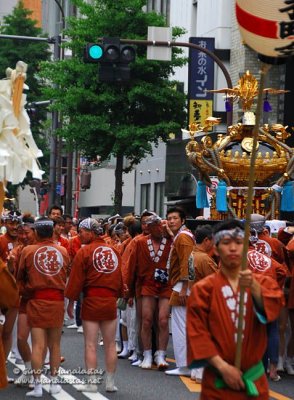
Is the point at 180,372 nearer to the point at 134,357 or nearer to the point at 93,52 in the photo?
the point at 134,357

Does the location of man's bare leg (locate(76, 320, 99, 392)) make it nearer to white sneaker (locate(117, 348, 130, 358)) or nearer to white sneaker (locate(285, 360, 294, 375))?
white sneaker (locate(285, 360, 294, 375))

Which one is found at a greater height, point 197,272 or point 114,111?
point 114,111

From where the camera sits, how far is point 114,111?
33.7 m

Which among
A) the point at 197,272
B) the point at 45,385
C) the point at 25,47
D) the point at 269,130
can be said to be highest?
the point at 25,47

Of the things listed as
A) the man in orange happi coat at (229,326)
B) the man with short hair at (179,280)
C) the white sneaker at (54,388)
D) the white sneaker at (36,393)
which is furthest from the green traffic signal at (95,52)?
the man in orange happi coat at (229,326)

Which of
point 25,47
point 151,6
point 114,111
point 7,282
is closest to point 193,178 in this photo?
point 114,111

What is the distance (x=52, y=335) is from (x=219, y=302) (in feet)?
17.6

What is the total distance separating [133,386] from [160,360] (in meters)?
1.78

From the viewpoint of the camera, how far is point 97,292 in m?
13.1

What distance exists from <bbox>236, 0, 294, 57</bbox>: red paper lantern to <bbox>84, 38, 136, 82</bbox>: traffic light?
1272 centimetres

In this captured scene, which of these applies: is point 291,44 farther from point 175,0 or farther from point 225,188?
point 175,0

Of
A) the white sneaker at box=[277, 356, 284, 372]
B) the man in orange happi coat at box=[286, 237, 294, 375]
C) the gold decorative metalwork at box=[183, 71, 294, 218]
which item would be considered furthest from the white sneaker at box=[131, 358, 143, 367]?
the gold decorative metalwork at box=[183, 71, 294, 218]

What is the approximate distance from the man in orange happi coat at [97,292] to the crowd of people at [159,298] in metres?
0.01

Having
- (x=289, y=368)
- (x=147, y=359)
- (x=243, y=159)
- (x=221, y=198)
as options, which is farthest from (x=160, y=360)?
(x=243, y=159)
